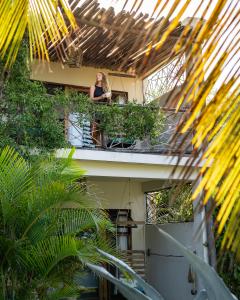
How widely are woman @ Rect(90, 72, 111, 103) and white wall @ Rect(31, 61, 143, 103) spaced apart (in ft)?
3.74

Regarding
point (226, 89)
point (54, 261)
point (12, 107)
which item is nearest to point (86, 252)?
point (54, 261)

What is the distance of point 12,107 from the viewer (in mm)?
8336

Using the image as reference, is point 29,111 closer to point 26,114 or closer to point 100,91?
point 26,114

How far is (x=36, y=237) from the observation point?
634 centimetres

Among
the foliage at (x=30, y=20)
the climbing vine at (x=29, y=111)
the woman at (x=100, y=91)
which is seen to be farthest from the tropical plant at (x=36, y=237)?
the woman at (x=100, y=91)

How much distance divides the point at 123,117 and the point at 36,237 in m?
4.28

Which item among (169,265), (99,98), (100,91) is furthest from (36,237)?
(169,265)

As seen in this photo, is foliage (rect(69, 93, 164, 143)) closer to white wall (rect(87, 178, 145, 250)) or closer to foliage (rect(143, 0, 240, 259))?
white wall (rect(87, 178, 145, 250))

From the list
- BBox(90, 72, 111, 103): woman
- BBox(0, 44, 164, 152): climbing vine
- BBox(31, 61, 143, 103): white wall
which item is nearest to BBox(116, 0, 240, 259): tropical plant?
BBox(0, 44, 164, 152): climbing vine

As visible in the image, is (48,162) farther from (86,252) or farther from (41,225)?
(86,252)

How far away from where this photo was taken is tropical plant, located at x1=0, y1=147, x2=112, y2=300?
6.16 meters

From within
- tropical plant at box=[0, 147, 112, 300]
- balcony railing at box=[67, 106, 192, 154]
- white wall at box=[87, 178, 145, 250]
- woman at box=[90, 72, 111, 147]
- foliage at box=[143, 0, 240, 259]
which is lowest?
foliage at box=[143, 0, 240, 259]

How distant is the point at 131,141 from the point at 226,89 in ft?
30.5

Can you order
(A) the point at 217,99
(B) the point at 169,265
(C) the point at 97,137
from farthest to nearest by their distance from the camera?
(B) the point at 169,265 < (C) the point at 97,137 < (A) the point at 217,99
